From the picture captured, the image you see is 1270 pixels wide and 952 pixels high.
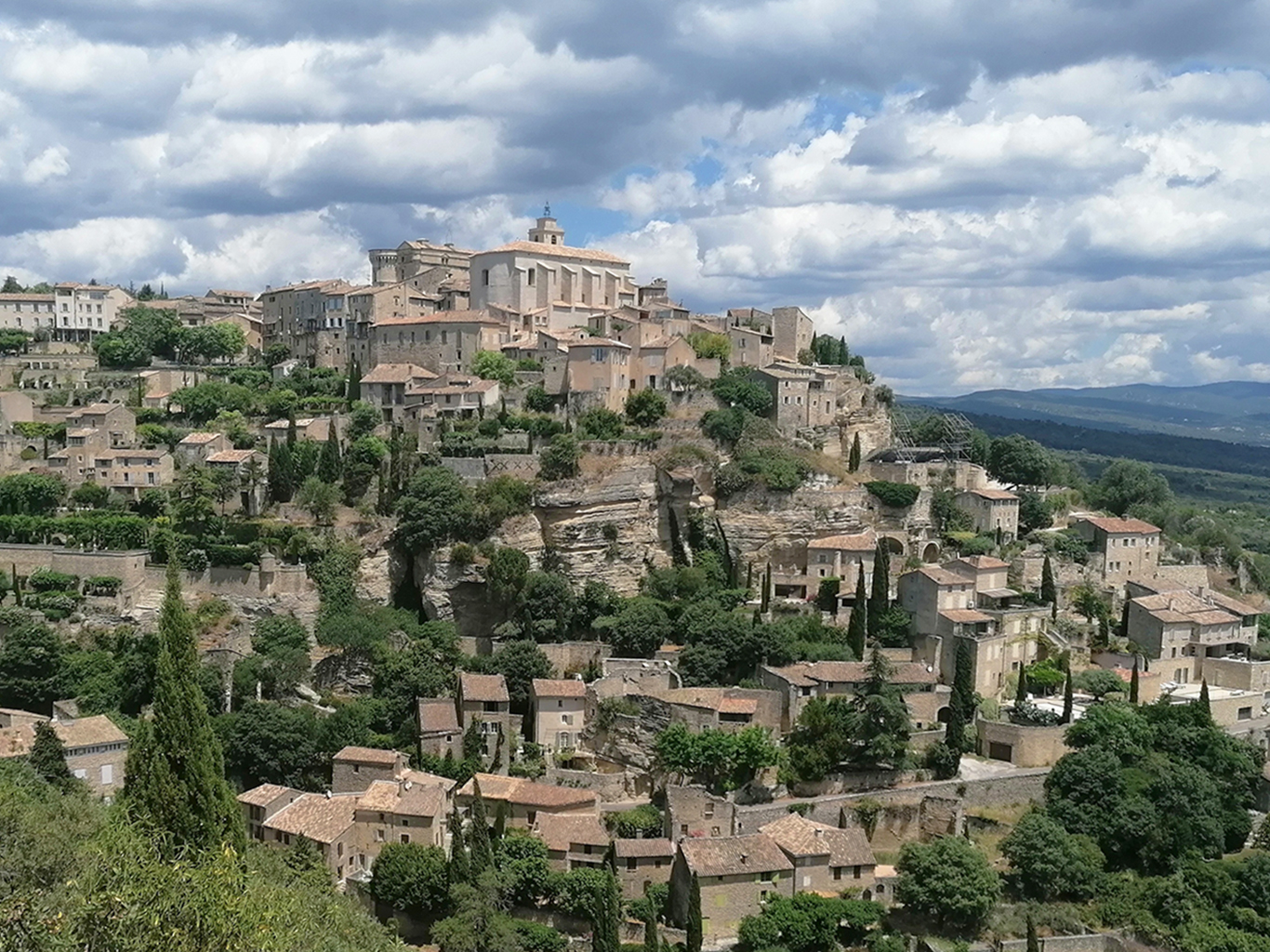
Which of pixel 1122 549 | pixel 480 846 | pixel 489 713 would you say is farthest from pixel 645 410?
pixel 480 846

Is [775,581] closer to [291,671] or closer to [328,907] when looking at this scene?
[291,671]

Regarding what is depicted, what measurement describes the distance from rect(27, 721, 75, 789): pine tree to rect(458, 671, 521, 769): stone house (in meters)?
12.6

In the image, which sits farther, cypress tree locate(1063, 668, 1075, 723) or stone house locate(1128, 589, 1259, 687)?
stone house locate(1128, 589, 1259, 687)

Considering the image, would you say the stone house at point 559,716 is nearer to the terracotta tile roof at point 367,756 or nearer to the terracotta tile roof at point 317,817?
the terracotta tile roof at point 367,756

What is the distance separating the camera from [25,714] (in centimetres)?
4181

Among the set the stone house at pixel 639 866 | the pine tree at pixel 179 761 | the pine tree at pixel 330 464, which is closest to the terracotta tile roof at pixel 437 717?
the stone house at pixel 639 866

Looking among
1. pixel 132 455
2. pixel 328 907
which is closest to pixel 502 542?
pixel 132 455

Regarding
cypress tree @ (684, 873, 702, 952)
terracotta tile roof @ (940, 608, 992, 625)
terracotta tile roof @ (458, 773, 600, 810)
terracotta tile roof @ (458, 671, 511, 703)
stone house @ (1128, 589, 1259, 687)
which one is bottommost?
cypress tree @ (684, 873, 702, 952)

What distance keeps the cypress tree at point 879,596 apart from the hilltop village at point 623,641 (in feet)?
0.62

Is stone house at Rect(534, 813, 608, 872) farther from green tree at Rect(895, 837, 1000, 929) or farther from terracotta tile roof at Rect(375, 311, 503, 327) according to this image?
terracotta tile roof at Rect(375, 311, 503, 327)

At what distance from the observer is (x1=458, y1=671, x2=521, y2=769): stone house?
41.7 m

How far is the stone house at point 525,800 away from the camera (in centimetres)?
3744

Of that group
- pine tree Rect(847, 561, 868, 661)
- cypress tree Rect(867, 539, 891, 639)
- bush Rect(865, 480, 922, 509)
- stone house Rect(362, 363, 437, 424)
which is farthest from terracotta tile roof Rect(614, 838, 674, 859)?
stone house Rect(362, 363, 437, 424)

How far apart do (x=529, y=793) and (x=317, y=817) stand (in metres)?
6.54
